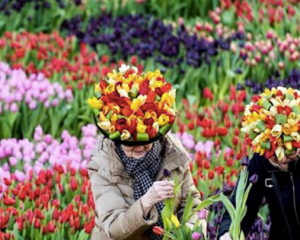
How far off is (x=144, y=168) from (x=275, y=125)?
24.4 inches

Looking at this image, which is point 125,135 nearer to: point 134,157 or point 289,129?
point 134,157

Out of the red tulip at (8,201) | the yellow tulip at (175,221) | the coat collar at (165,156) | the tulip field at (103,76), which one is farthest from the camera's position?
the tulip field at (103,76)

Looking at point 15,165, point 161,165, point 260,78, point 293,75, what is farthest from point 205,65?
point 161,165

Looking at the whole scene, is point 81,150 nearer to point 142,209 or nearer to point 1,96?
point 1,96

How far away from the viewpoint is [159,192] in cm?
375

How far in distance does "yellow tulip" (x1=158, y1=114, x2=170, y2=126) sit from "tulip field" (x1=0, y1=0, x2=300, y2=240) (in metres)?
A: 0.38

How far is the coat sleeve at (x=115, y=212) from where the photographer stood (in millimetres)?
3924

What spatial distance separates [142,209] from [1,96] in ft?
9.77

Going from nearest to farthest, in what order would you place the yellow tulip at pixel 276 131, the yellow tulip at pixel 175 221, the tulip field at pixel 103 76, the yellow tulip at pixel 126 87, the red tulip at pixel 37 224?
the yellow tulip at pixel 276 131 < the yellow tulip at pixel 175 221 < the yellow tulip at pixel 126 87 < the red tulip at pixel 37 224 < the tulip field at pixel 103 76

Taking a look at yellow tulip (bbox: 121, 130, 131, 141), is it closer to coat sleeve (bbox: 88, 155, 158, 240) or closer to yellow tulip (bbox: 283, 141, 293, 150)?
coat sleeve (bbox: 88, 155, 158, 240)

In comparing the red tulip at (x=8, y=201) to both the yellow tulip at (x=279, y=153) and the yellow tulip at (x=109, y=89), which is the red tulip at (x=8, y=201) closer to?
the yellow tulip at (x=109, y=89)

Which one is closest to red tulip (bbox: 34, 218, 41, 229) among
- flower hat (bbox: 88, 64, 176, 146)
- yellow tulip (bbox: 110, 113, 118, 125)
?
flower hat (bbox: 88, 64, 176, 146)

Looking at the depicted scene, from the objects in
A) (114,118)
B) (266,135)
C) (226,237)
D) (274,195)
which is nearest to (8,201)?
(114,118)

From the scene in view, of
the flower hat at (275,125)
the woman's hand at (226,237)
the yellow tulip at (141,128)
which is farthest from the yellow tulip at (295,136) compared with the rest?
the yellow tulip at (141,128)
